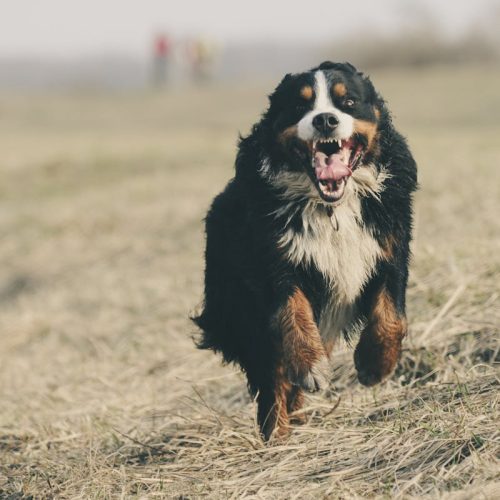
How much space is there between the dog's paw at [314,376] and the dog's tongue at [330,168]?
73cm

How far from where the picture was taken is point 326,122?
390 centimetres

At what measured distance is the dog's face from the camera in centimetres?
395

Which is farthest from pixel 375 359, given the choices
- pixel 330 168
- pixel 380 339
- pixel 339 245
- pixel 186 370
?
pixel 186 370

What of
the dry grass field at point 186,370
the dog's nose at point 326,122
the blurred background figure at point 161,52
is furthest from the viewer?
the blurred background figure at point 161,52

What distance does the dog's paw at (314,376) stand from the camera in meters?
3.92

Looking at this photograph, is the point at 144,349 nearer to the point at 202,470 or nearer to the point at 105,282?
the point at 105,282

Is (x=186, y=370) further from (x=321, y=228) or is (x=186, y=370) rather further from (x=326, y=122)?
(x=326, y=122)

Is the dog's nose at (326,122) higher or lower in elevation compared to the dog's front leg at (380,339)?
higher

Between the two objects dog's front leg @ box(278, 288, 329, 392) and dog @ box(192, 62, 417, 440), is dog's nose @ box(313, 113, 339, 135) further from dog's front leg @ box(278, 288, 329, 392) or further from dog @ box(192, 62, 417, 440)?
dog's front leg @ box(278, 288, 329, 392)

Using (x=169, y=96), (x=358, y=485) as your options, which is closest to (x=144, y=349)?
(x=358, y=485)

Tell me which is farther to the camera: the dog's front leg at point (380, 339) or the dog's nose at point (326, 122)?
the dog's front leg at point (380, 339)

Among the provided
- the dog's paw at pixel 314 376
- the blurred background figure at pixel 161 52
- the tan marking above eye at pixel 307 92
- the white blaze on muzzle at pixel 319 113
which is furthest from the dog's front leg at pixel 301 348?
the blurred background figure at pixel 161 52

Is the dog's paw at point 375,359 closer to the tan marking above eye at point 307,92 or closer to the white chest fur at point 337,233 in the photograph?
the white chest fur at point 337,233

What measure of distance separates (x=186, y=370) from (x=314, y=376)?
2.41 m
